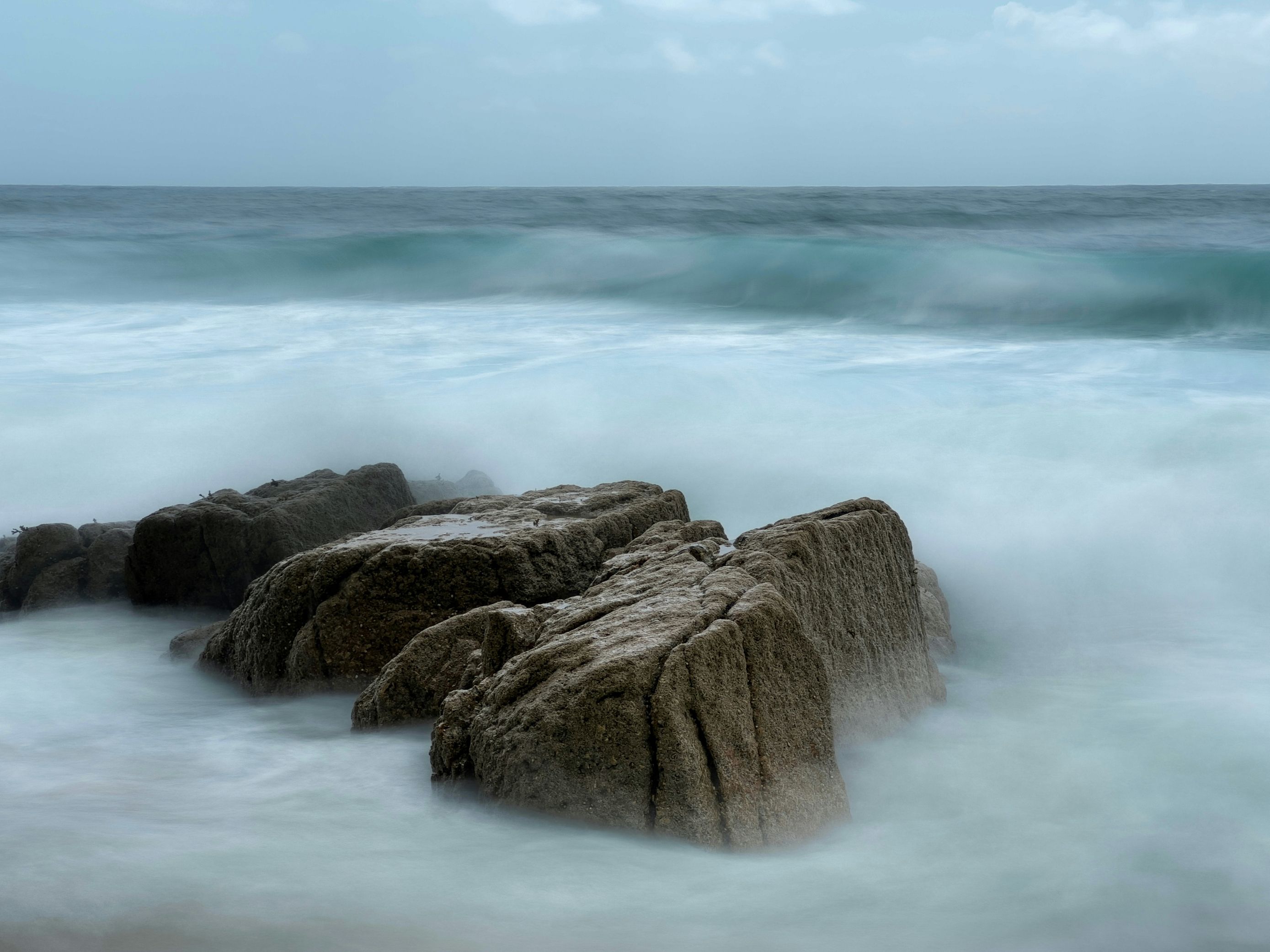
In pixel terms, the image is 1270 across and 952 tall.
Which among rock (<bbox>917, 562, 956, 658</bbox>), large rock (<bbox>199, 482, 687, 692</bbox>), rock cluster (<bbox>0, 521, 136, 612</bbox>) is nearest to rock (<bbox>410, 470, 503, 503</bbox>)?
rock cluster (<bbox>0, 521, 136, 612</bbox>)

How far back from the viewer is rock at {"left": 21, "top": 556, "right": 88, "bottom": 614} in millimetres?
5156

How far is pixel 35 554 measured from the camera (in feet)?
17.3

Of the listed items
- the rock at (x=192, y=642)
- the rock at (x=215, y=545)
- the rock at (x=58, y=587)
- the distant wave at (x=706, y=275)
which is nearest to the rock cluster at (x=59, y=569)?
the rock at (x=58, y=587)

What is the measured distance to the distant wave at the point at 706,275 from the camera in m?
14.6

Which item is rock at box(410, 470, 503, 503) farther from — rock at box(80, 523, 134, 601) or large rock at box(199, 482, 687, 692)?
large rock at box(199, 482, 687, 692)

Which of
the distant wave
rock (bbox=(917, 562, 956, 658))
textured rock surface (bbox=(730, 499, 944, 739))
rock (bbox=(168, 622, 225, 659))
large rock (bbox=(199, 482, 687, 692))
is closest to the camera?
textured rock surface (bbox=(730, 499, 944, 739))

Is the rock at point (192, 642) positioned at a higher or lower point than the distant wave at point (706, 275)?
lower

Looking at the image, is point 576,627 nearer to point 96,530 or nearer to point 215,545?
point 215,545

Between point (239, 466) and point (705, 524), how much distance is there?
449 cm

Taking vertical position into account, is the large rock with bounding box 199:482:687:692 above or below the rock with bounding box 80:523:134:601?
above

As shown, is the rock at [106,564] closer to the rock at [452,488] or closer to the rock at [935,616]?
the rock at [452,488]

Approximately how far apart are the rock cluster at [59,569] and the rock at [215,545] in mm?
180

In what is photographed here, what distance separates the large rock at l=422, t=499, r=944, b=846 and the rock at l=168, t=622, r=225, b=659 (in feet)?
4.21

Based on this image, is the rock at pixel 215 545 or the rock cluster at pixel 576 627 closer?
the rock cluster at pixel 576 627
